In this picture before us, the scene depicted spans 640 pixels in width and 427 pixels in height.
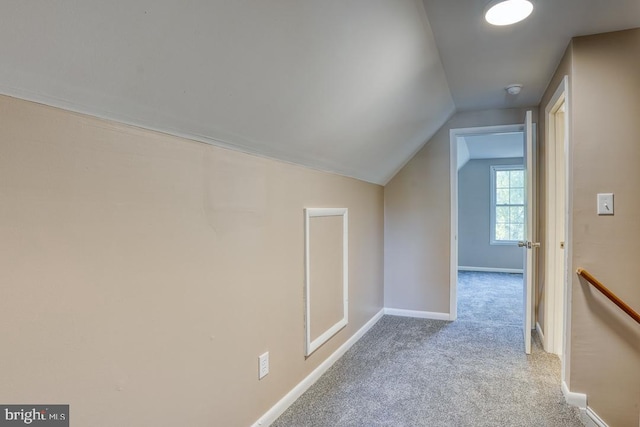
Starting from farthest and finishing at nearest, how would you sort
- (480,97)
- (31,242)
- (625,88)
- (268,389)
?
1. (480,97)
2. (625,88)
3. (268,389)
4. (31,242)

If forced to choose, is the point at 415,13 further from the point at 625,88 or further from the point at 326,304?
the point at 326,304

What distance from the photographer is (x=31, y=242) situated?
0.89 metres

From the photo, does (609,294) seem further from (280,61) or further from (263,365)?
(280,61)

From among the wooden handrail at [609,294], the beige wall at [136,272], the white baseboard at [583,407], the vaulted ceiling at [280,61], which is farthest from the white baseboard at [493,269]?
the beige wall at [136,272]

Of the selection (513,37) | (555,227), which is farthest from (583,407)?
(513,37)

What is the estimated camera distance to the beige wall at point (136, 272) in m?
0.88

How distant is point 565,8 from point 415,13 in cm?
73

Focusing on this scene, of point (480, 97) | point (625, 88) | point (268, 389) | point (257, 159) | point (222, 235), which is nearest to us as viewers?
point (222, 235)

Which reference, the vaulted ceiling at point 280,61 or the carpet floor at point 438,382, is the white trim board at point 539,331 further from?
the vaulted ceiling at point 280,61

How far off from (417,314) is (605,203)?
7.07 feet

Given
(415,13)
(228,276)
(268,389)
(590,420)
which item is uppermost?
(415,13)

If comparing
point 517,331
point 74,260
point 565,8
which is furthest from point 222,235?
point 517,331

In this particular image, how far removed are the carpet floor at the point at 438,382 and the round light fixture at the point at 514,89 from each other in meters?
2.08

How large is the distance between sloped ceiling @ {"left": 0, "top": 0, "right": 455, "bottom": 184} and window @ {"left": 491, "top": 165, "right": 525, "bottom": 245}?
5.08 meters
